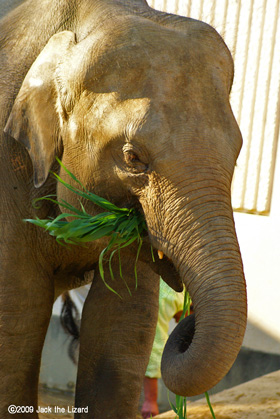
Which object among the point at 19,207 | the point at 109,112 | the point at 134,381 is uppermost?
the point at 109,112

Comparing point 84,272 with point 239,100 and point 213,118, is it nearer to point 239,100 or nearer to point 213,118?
point 213,118

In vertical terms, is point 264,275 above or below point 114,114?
below

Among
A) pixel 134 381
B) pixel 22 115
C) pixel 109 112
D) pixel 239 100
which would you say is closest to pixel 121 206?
pixel 109 112

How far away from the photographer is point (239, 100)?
20.3 feet

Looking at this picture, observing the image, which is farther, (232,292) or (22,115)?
(22,115)

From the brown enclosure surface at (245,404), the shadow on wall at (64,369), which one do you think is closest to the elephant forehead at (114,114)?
the brown enclosure surface at (245,404)

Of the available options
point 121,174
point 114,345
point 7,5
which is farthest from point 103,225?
point 7,5

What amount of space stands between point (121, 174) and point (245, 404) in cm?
184

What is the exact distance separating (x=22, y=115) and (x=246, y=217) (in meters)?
3.47

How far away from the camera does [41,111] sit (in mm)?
3061

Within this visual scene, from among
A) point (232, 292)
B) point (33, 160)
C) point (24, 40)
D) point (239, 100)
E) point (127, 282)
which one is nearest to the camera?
point (232, 292)

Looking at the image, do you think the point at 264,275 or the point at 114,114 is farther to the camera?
the point at 264,275

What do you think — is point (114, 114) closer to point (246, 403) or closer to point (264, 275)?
point (246, 403)

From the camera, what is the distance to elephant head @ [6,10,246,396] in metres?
2.54
